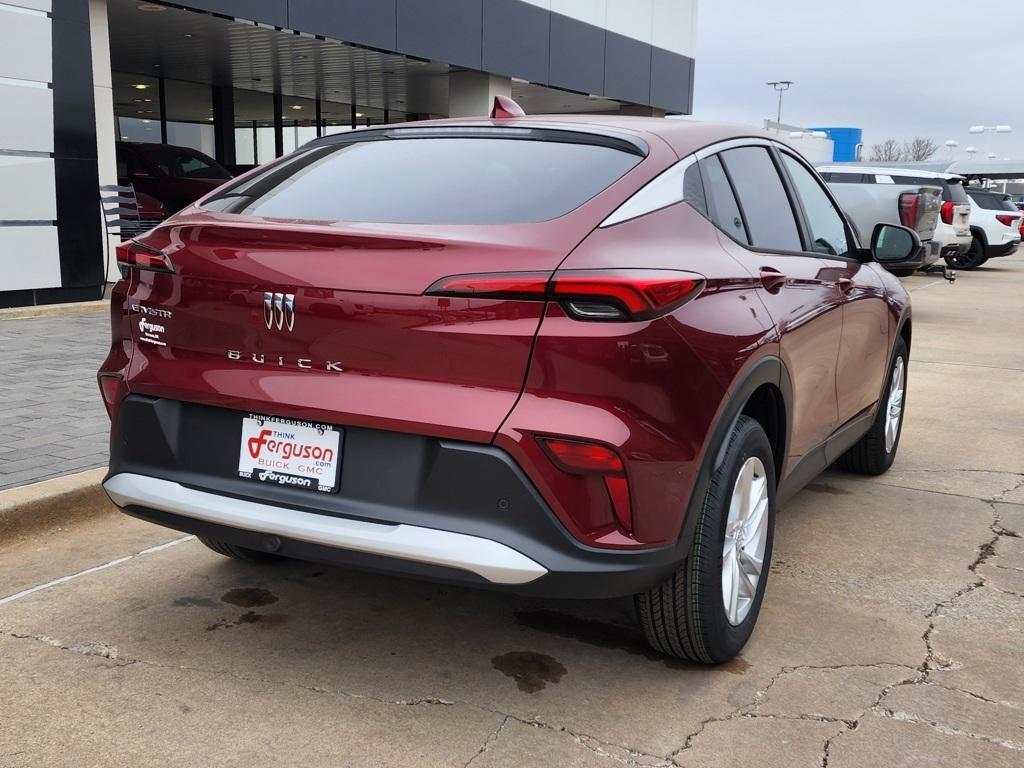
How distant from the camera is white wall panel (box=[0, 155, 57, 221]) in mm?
10117

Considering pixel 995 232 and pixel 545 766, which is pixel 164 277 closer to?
pixel 545 766

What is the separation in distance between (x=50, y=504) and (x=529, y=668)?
7.71ft

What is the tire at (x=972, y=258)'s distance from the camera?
78.6ft

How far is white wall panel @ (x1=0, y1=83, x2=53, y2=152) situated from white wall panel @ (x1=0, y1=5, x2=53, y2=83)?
141 mm

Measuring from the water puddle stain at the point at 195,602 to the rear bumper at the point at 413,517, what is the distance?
76 centimetres

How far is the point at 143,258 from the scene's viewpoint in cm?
308

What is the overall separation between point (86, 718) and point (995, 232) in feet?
80.7

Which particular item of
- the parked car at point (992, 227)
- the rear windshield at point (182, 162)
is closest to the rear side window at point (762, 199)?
the rear windshield at point (182, 162)

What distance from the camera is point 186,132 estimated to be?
2333 cm

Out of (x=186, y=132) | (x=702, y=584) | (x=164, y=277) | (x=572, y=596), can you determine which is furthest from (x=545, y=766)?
(x=186, y=132)

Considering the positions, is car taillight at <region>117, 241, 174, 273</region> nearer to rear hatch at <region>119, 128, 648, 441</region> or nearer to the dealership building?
rear hatch at <region>119, 128, 648, 441</region>

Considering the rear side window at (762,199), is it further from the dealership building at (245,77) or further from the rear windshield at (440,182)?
the dealership building at (245,77)

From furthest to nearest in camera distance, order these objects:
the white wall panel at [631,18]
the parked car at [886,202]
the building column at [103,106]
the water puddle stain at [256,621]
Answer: the white wall panel at [631,18] → the parked car at [886,202] → the building column at [103,106] → the water puddle stain at [256,621]

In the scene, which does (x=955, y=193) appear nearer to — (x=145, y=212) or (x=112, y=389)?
(x=145, y=212)
